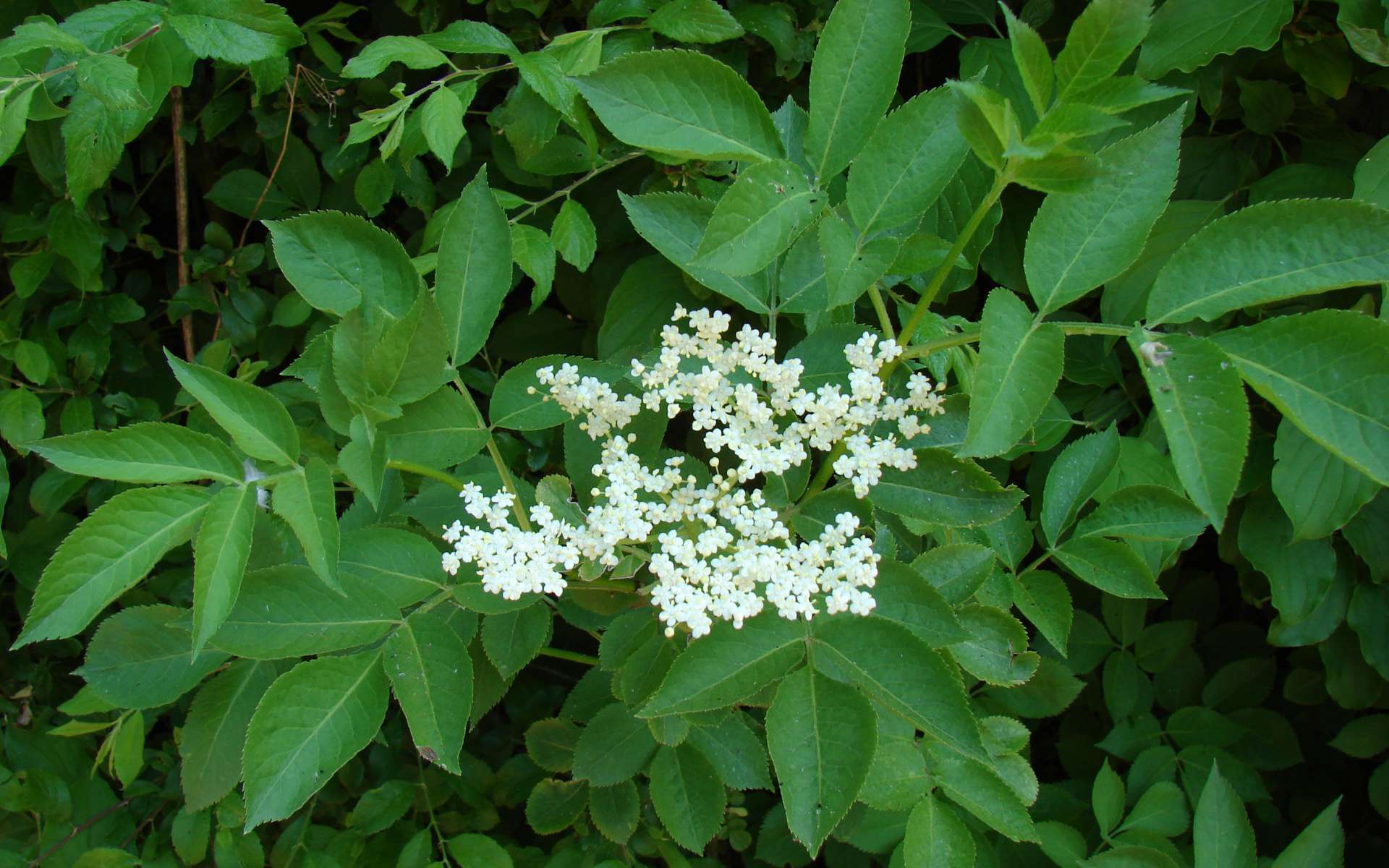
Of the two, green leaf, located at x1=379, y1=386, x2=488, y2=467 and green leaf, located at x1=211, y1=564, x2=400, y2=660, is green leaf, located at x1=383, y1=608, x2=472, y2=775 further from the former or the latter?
green leaf, located at x1=379, y1=386, x2=488, y2=467

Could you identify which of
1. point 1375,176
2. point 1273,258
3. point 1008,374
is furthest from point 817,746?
point 1375,176

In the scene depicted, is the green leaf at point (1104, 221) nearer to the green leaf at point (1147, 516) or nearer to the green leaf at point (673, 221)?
the green leaf at point (673, 221)

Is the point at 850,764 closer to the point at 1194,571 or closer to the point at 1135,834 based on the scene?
the point at 1135,834

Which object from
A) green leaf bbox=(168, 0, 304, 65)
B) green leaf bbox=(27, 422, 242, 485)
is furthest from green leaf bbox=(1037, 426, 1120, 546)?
green leaf bbox=(168, 0, 304, 65)

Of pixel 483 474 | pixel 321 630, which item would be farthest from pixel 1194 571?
pixel 321 630

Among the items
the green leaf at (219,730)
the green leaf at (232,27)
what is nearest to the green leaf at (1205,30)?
the green leaf at (232,27)

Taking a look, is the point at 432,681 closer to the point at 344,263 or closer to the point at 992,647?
the point at 344,263
